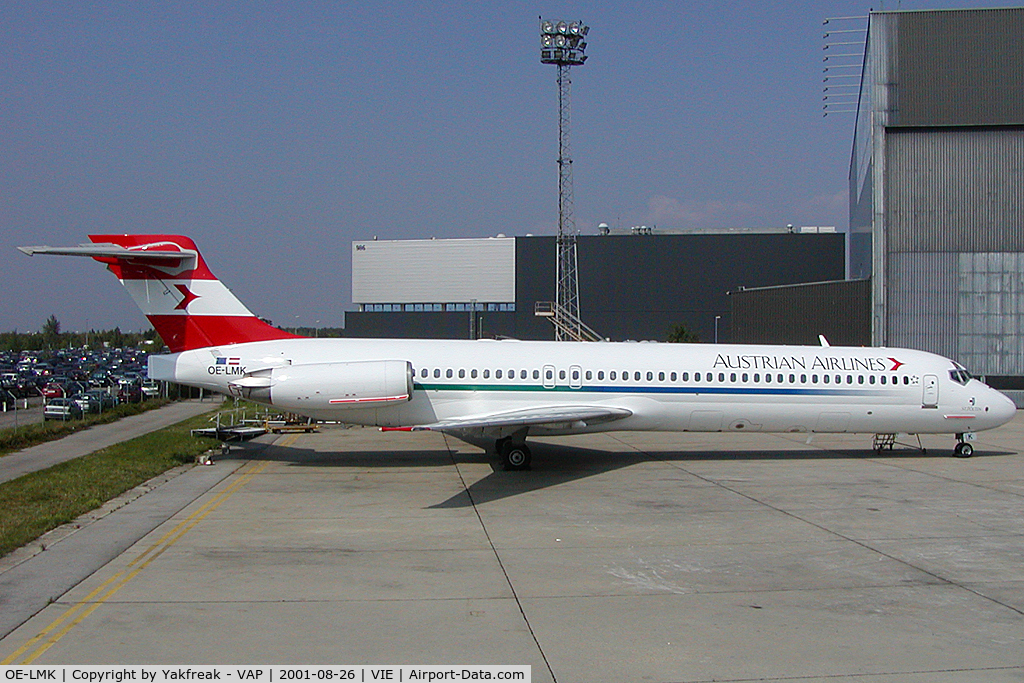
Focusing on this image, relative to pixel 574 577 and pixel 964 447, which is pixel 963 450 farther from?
pixel 574 577

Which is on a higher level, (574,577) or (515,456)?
(515,456)

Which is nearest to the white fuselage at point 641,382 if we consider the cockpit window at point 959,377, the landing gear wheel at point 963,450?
the cockpit window at point 959,377

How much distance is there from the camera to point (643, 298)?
69375 millimetres

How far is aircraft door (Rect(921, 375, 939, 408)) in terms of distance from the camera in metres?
20.4

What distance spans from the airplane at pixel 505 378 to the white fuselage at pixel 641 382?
0.10 ft

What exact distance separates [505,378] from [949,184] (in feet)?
84.4

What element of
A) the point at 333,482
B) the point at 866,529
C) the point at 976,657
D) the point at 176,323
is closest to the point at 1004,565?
the point at 866,529

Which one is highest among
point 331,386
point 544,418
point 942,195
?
point 942,195

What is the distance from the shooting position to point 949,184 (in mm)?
35156

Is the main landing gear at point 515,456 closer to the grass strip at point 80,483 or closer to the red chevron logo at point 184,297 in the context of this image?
the grass strip at point 80,483

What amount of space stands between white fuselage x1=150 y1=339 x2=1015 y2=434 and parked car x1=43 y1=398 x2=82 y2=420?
14.7 m

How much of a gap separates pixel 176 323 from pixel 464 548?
10.9 meters

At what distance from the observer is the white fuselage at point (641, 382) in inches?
744

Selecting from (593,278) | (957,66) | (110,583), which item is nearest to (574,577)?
(110,583)
